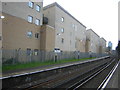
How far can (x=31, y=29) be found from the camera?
31.3m

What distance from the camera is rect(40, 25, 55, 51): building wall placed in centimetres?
3369

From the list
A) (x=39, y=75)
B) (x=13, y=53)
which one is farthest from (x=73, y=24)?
(x=39, y=75)

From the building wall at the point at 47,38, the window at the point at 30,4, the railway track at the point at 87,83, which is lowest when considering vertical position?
the railway track at the point at 87,83

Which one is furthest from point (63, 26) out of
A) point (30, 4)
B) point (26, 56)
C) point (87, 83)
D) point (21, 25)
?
A: point (87, 83)

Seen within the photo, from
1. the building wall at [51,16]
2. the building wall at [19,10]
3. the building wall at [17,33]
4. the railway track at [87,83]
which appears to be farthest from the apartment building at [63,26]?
the railway track at [87,83]

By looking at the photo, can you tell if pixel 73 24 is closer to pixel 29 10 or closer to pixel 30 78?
pixel 29 10

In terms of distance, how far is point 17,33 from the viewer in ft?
88.7

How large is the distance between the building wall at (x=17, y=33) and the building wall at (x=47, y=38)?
79.3 inches

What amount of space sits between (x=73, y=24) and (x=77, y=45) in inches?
308

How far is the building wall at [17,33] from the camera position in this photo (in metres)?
24.7

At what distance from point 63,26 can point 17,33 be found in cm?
1843

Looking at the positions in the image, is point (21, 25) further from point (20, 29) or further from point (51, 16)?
point (51, 16)

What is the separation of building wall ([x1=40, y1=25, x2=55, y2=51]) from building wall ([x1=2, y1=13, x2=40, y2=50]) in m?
2.01

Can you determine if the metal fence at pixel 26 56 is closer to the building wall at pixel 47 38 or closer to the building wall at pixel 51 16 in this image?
the building wall at pixel 47 38
